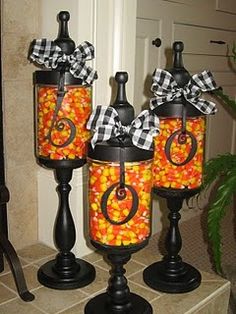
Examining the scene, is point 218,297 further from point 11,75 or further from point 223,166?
point 11,75

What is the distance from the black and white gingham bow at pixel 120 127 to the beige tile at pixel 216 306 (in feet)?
1.63

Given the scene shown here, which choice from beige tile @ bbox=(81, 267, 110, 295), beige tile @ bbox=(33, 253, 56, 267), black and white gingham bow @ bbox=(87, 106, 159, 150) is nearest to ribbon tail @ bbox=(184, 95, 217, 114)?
black and white gingham bow @ bbox=(87, 106, 159, 150)

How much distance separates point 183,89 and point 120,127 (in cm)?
25

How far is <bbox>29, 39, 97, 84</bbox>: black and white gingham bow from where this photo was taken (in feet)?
3.46

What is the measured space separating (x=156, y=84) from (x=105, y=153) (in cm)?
27

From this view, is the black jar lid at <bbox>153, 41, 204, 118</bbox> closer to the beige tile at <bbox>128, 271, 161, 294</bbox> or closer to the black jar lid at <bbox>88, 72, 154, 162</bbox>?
the black jar lid at <bbox>88, 72, 154, 162</bbox>

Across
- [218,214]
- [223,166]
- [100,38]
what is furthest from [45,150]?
[223,166]

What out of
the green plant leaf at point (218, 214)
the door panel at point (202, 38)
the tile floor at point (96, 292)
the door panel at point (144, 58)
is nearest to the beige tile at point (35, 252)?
the tile floor at point (96, 292)

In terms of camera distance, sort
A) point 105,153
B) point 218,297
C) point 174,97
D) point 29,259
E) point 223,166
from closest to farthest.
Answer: point 105,153
point 174,97
point 218,297
point 29,259
point 223,166

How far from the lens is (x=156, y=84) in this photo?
1.06 m

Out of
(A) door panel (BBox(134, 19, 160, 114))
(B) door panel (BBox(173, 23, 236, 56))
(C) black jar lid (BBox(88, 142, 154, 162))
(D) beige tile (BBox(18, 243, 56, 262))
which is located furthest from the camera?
(B) door panel (BBox(173, 23, 236, 56))

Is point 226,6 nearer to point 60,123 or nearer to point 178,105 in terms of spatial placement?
point 178,105

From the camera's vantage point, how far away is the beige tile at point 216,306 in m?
1.15

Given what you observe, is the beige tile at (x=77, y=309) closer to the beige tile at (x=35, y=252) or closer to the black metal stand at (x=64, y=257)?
the black metal stand at (x=64, y=257)
